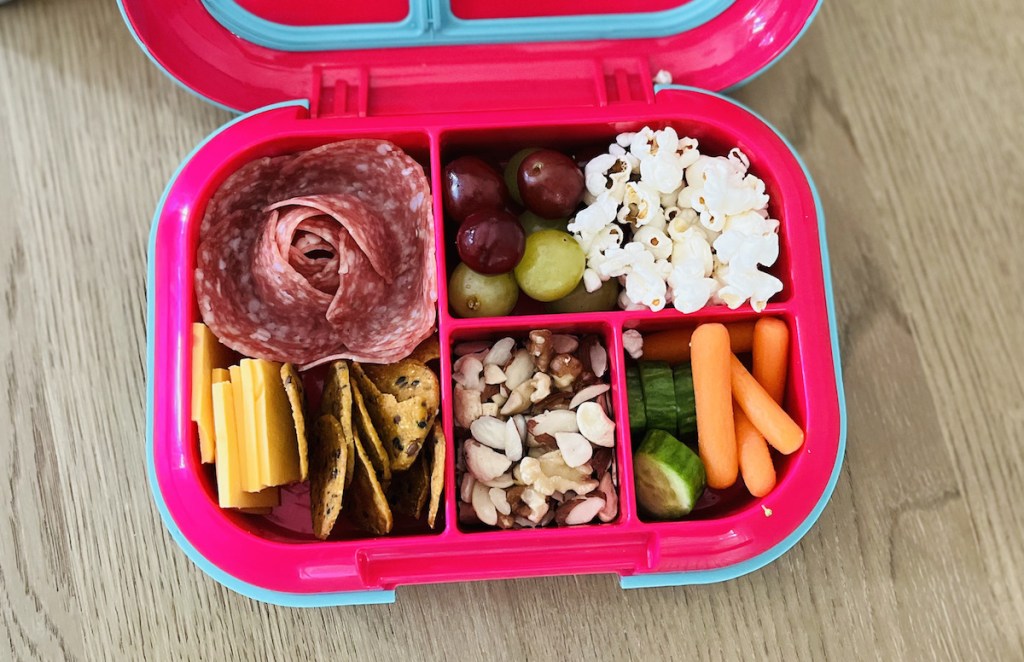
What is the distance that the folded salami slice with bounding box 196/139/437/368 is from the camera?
3.20ft

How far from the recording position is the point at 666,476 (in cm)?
93

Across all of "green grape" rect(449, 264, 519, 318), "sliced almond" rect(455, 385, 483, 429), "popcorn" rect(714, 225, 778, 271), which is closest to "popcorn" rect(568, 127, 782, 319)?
"popcorn" rect(714, 225, 778, 271)

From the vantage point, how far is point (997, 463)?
3.56 ft

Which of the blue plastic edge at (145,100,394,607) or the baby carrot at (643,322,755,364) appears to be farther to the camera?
the baby carrot at (643,322,755,364)

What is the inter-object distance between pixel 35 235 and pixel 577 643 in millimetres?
937

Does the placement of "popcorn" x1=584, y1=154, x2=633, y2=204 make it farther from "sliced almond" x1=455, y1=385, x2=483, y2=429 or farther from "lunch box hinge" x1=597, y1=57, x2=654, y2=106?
"sliced almond" x1=455, y1=385, x2=483, y2=429

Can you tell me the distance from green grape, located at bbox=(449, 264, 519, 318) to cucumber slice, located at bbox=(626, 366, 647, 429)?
186 millimetres

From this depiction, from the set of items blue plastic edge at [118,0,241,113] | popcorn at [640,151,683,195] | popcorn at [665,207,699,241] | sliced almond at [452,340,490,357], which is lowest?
sliced almond at [452,340,490,357]

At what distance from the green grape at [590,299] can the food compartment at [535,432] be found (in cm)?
3

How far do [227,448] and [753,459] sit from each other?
0.63 m

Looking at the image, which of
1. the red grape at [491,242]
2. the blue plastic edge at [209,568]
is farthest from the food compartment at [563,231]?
the blue plastic edge at [209,568]

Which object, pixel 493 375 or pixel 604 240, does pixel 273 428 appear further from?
pixel 604 240

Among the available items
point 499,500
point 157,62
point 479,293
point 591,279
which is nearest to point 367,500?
point 499,500

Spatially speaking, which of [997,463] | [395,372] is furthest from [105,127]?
[997,463]
